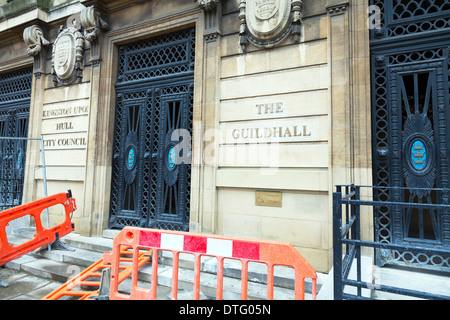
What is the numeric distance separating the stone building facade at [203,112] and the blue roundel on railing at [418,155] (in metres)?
0.68

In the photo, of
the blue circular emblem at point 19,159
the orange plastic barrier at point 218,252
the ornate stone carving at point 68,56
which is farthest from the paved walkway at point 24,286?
the ornate stone carving at point 68,56

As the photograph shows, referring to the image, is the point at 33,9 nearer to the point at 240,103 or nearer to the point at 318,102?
the point at 240,103

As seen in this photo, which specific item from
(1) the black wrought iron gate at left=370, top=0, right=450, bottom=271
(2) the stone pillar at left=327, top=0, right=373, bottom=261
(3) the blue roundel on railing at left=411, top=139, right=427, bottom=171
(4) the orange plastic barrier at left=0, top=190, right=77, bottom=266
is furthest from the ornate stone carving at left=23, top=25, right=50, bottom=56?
(3) the blue roundel on railing at left=411, top=139, right=427, bottom=171

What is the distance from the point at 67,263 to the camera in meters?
5.68

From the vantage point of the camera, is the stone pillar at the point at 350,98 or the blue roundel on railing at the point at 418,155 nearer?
the blue roundel on railing at the point at 418,155

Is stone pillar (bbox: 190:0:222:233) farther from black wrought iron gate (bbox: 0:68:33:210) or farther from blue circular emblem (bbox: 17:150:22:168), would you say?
blue circular emblem (bbox: 17:150:22:168)

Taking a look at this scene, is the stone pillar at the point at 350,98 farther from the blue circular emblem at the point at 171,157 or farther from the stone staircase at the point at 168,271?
the blue circular emblem at the point at 171,157

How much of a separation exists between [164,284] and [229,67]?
14.0 feet

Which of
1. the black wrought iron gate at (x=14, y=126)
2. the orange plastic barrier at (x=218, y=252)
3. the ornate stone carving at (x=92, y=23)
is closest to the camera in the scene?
the orange plastic barrier at (x=218, y=252)

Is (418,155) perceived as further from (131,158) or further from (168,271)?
(131,158)

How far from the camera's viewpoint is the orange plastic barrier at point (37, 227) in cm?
484

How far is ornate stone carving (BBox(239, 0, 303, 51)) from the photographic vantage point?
202 inches

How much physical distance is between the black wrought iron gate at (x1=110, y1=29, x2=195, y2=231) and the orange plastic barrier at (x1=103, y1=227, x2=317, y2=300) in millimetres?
3045

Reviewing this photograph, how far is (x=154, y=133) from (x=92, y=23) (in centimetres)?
335
